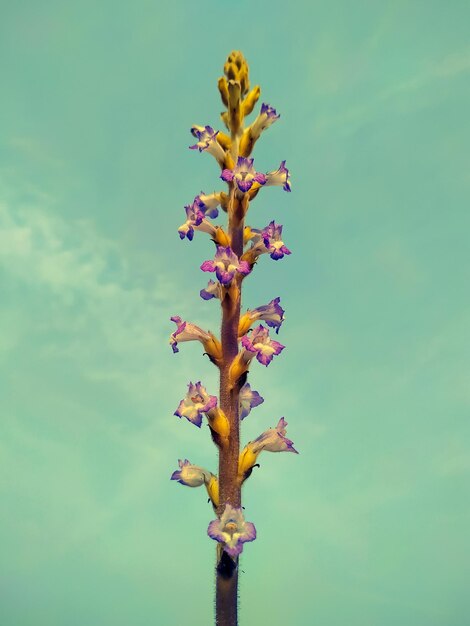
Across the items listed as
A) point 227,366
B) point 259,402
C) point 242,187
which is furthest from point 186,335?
point 242,187

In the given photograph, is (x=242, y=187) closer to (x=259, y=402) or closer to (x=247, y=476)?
(x=259, y=402)

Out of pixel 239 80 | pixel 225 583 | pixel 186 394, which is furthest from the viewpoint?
pixel 239 80

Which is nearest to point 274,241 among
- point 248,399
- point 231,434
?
point 248,399

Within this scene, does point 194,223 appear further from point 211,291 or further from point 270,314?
point 270,314

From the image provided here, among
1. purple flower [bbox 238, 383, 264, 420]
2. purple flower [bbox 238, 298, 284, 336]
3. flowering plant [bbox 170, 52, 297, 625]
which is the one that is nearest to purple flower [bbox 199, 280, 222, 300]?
flowering plant [bbox 170, 52, 297, 625]

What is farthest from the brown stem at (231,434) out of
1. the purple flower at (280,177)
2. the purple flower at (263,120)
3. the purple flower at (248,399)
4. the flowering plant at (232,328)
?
the purple flower at (263,120)

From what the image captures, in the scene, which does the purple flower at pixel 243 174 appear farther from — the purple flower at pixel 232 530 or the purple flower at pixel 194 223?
the purple flower at pixel 232 530
